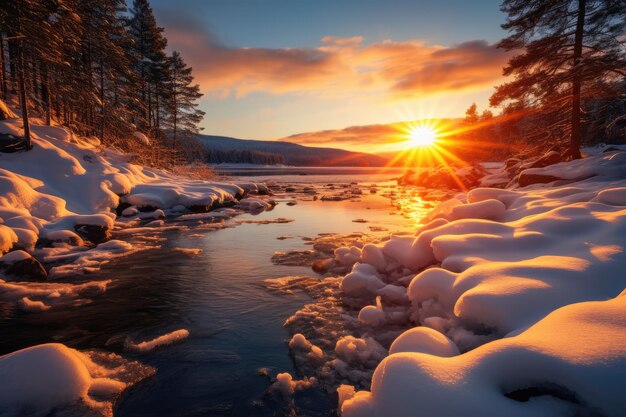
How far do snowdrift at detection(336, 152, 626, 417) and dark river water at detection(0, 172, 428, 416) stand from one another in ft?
4.13

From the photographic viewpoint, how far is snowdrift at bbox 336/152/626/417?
1.98 metres

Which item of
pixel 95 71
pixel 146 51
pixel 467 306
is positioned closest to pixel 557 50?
pixel 467 306

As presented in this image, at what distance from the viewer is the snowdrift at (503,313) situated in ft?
6.48

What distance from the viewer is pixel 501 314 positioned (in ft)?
10.7

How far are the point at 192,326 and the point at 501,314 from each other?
14.5 feet

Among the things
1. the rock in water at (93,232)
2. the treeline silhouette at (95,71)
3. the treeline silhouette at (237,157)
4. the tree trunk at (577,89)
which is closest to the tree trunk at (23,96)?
the treeline silhouette at (95,71)

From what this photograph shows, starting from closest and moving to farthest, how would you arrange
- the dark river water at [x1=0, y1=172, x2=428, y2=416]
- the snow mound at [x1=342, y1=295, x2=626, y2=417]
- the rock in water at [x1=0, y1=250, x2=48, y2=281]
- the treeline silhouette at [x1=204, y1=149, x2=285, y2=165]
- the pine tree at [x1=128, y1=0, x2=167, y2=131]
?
the snow mound at [x1=342, y1=295, x2=626, y2=417]
the dark river water at [x1=0, y1=172, x2=428, y2=416]
the rock in water at [x1=0, y1=250, x2=48, y2=281]
the pine tree at [x1=128, y1=0, x2=167, y2=131]
the treeline silhouette at [x1=204, y1=149, x2=285, y2=165]

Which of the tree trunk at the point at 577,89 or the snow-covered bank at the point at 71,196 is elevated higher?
the tree trunk at the point at 577,89

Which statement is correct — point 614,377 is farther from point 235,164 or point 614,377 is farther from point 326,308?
point 235,164

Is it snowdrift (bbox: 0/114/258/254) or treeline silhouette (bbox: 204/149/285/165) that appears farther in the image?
treeline silhouette (bbox: 204/149/285/165)

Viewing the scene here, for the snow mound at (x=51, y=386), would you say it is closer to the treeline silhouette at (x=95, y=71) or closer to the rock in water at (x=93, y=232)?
the rock in water at (x=93, y=232)

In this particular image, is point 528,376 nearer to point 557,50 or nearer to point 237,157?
point 557,50

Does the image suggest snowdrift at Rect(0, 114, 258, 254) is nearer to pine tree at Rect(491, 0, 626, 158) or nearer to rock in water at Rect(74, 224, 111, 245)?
rock in water at Rect(74, 224, 111, 245)

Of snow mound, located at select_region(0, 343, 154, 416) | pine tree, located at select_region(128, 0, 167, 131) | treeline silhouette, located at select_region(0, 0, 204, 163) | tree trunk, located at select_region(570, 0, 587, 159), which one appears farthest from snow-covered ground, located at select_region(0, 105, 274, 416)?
tree trunk, located at select_region(570, 0, 587, 159)
